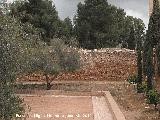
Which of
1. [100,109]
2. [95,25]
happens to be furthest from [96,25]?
[100,109]

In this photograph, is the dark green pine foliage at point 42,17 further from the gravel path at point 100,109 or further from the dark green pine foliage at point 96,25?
the gravel path at point 100,109

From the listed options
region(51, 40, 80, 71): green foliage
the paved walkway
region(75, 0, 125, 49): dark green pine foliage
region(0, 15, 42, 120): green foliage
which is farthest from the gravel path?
region(75, 0, 125, 49): dark green pine foliage

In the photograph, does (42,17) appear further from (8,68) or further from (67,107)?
(8,68)

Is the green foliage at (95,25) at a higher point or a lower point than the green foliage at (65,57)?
higher

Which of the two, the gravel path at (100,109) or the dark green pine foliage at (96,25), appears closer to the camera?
the gravel path at (100,109)

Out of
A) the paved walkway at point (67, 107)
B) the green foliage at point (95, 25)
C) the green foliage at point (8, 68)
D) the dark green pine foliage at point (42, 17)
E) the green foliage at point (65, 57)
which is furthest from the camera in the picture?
the green foliage at point (95, 25)

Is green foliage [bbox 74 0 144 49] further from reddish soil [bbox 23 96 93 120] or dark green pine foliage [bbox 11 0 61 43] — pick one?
reddish soil [bbox 23 96 93 120]

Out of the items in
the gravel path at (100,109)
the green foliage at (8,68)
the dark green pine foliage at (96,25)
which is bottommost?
the gravel path at (100,109)

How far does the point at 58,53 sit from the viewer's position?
89.0 feet

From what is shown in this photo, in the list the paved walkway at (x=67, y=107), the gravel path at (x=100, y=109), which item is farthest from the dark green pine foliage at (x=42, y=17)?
the gravel path at (x=100, y=109)

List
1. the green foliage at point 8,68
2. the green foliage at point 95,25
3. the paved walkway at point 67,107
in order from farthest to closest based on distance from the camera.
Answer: the green foliage at point 95,25 < the paved walkway at point 67,107 < the green foliage at point 8,68

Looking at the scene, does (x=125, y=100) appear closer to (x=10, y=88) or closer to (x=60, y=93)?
(x=60, y=93)

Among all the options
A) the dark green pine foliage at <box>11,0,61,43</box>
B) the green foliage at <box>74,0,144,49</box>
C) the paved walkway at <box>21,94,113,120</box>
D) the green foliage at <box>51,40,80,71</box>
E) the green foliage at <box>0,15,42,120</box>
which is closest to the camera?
the green foliage at <box>0,15,42,120</box>

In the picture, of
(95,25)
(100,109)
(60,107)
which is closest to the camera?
(100,109)
